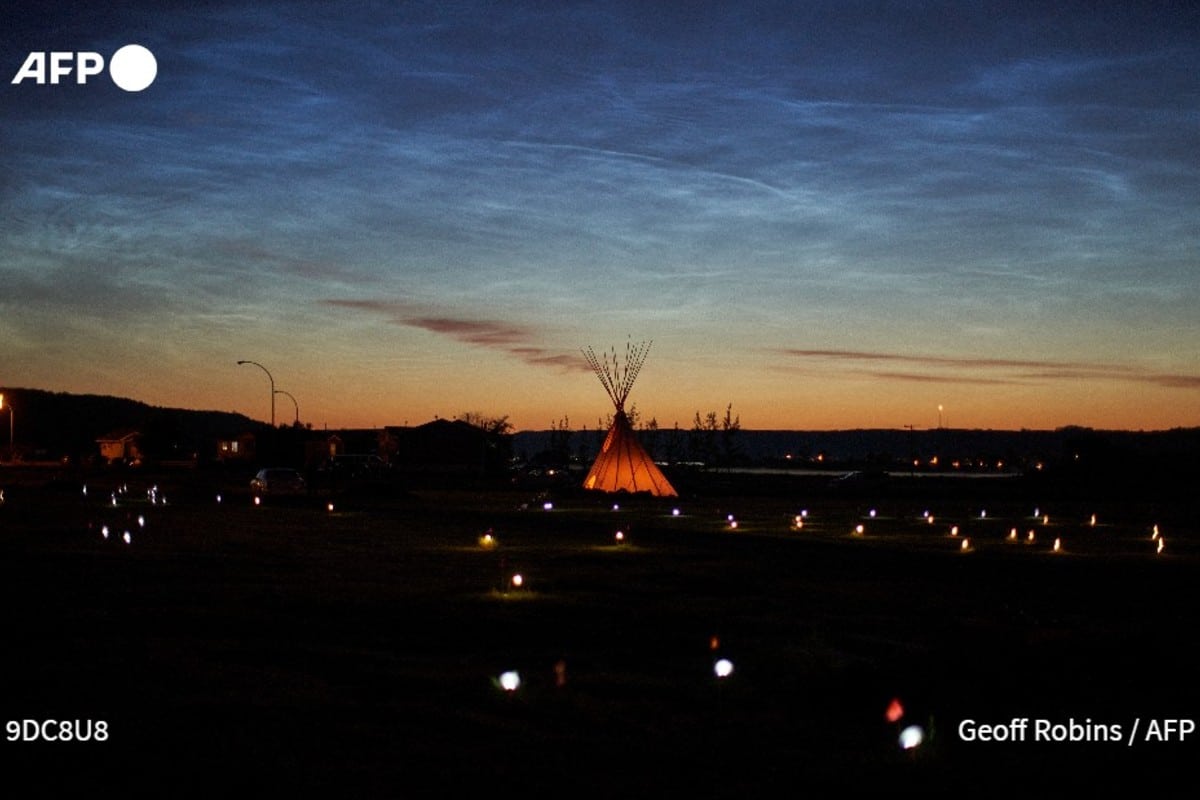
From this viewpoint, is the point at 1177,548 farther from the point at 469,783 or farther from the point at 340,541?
the point at 469,783

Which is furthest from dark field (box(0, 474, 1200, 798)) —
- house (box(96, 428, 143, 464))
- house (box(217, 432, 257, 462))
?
house (box(96, 428, 143, 464))

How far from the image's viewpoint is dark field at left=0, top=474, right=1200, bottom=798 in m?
9.02

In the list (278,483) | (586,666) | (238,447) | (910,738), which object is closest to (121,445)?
(238,447)

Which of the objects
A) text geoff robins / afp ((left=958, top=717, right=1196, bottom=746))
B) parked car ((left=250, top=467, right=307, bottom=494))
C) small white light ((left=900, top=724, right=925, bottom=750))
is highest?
parked car ((left=250, top=467, right=307, bottom=494))

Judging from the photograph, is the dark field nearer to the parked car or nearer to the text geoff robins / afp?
the text geoff robins / afp

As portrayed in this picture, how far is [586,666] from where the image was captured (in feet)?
42.8

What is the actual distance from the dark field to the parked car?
32.4 m

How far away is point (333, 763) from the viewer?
8.99m

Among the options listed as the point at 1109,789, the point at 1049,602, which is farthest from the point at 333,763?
the point at 1049,602

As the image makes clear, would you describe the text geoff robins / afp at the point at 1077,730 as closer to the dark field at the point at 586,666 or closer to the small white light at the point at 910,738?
the dark field at the point at 586,666

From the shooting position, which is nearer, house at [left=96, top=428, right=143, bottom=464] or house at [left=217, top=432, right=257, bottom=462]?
house at [left=217, top=432, right=257, bottom=462]

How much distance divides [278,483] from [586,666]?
51162 mm

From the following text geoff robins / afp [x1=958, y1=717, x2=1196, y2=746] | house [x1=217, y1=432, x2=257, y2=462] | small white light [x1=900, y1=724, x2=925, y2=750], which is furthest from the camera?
house [x1=217, y1=432, x2=257, y2=462]

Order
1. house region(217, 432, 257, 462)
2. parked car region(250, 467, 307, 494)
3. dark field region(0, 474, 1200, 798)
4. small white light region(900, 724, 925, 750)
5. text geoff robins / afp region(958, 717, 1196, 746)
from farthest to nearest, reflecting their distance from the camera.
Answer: house region(217, 432, 257, 462)
parked car region(250, 467, 307, 494)
text geoff robins / afp region(958, 717, 1196, 746)
small white light region(900, 724, 925, 750)
dark field region(0, 474, 1200, 798)
